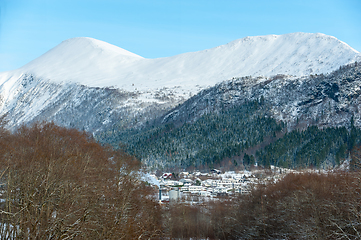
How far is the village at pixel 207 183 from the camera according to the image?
12538 centimetres

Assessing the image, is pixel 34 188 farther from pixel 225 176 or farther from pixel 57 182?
pixel 225 176

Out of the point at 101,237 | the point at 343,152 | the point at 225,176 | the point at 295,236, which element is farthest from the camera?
the point at 225,176

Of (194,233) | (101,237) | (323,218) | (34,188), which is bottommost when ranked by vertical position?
(194,233)

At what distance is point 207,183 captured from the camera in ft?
542

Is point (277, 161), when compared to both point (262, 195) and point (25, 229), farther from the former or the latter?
point (25, 229)

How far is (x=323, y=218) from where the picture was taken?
5375cm

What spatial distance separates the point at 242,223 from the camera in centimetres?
7481

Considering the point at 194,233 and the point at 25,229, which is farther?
the point at 194,233

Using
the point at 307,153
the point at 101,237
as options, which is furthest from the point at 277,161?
the point at 101,237

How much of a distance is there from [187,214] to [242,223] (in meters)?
16.6

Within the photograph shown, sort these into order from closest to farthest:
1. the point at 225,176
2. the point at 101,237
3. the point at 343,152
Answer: the point at 101,237, the point at 343,152, the point at 225,176

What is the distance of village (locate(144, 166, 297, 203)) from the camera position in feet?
411

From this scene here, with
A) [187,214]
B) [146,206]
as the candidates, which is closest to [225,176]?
[187,214]

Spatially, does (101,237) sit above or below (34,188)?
below
